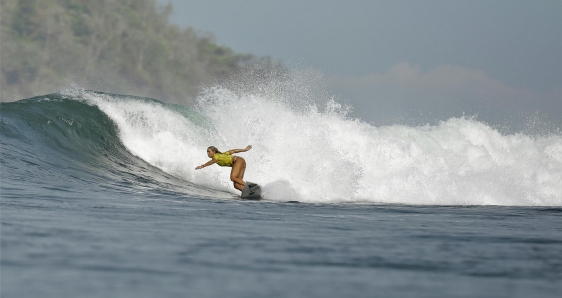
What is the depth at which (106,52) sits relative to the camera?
84375 mm

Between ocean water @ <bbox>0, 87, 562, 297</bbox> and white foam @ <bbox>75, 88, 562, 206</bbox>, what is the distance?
0.05m

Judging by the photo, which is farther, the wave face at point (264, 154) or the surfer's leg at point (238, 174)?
the wave face at point (264, 154)

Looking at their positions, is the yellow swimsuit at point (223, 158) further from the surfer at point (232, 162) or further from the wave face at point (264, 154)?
the wave face at point (264, 154)

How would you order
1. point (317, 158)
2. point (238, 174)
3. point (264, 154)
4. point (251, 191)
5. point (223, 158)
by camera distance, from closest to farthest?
point (251, 191) → point (238, 174) → point (223, 158) → point (317, 158) → point (264, 154)

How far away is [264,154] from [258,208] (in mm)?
6843

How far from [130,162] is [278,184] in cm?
490

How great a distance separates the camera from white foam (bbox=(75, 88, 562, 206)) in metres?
16.7

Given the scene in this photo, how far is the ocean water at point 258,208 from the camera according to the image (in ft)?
20.2

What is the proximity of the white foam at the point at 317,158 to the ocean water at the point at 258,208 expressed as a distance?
48 millimetres

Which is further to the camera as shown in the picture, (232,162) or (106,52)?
(106,52)

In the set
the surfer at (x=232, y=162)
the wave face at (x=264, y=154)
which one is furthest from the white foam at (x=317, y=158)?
the surfer at (x=232, y=162)

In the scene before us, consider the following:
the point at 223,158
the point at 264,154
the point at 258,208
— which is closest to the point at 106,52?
the point at 264,154

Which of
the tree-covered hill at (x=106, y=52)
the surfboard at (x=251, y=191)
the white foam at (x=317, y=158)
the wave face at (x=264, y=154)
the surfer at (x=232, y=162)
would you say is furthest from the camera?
the tree-covered hill at (x=106, y=52)

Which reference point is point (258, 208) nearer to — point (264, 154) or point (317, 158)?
point (317, 158)
